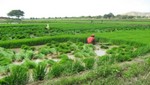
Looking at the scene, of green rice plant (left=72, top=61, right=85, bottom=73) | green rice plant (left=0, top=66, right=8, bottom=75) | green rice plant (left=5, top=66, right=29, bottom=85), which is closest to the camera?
green rice plant (left=5, top=66, right=29, bottom=85)

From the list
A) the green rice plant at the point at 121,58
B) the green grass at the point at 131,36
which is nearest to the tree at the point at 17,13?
the green grass at the point at 131,36

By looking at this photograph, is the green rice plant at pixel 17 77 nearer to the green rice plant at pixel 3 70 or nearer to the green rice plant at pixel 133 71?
the green rice plant at pixel 3 70

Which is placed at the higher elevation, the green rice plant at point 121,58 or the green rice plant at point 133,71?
the green rice plant at point 133,71

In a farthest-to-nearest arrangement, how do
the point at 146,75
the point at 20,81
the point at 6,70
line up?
the point at 6,70, the point at 146,75, the point at 20,81

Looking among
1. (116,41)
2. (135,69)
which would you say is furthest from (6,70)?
(116,41)

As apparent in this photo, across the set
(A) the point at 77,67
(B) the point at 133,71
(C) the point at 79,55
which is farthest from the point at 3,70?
(C) the point at 79,55

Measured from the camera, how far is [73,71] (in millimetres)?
8516

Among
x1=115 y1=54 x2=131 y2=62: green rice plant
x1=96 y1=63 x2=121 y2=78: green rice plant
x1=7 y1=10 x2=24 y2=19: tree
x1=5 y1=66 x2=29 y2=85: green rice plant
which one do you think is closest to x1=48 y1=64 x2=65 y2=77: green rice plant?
x1=5 y1=66 x2=29 y2=85: green rice plant

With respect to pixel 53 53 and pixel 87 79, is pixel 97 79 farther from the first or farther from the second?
pixel 53 53

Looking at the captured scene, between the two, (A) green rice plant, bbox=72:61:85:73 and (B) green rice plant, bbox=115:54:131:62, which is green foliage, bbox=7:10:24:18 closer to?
(B) green rice plant, bbox=115:54:131:62

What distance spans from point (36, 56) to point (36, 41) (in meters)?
6.14

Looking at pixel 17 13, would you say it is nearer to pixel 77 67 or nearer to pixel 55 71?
pixel 77 67

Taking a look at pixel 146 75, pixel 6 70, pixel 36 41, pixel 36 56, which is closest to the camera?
pixel 146 75

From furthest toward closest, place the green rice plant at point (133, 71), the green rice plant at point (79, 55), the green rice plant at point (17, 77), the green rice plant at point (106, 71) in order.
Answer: the green rice plant at point (79, 55), the green rice plant at point (133, 71), the green rice plant at point (106, 71), the green rice plant at point (17, 77)
